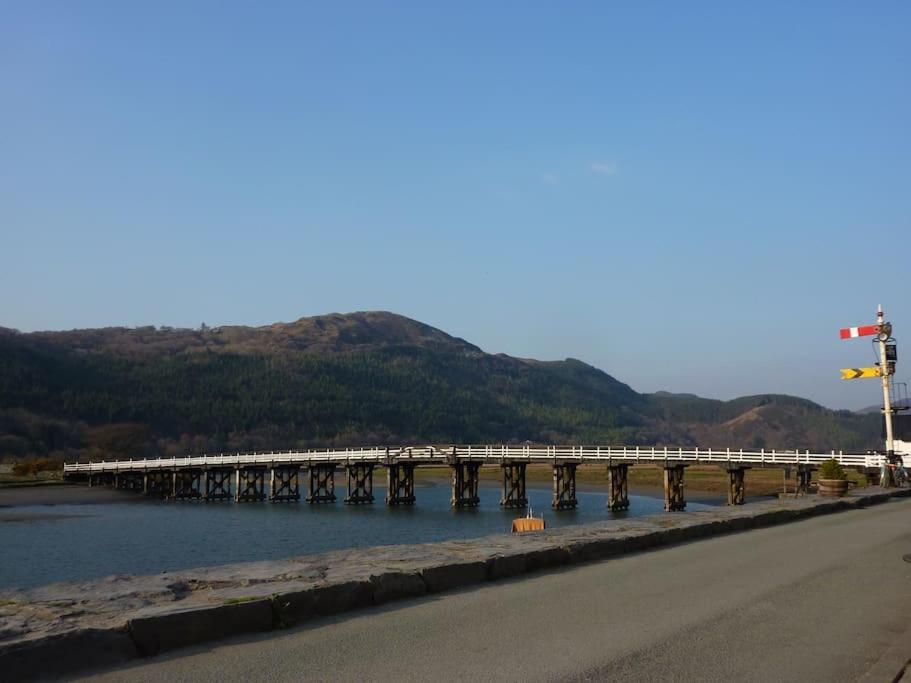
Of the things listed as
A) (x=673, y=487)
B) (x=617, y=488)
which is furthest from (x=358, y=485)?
(x=673, y=487)

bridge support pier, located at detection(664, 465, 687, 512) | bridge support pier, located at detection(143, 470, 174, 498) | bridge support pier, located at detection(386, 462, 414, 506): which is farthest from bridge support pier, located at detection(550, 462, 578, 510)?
bridge support pier, located at detection(143, 470, 174, 498)

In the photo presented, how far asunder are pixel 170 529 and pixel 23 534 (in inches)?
297

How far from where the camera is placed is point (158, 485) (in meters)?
88.9

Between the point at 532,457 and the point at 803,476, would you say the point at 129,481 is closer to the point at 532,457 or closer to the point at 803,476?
the point at 532,457

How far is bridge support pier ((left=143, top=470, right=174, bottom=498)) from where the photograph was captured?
85.6m

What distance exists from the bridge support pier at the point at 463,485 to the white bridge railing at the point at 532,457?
2.63ft

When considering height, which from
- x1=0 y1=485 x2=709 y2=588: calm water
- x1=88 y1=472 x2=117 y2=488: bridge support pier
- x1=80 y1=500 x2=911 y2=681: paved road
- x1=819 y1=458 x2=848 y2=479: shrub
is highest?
x1=819 y1=458 x2=848 y2=479: shrub

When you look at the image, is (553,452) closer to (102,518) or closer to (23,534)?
(102,518)

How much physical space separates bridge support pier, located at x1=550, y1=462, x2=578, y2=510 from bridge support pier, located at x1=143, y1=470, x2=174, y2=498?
40.8 m

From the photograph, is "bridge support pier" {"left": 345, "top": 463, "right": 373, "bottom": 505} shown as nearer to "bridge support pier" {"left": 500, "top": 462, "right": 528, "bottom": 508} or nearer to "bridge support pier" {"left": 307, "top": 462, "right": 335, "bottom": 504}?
"bridge support pier" {"left": 307, "top": 462, "right": 335, "bottom": 504}

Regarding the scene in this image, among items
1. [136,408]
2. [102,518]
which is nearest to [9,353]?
[136,408]

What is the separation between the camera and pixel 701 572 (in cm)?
1158

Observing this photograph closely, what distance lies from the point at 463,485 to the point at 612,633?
199 ft

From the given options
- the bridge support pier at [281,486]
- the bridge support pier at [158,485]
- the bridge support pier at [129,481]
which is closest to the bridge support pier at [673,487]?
the bridge support pier at [281,486]
